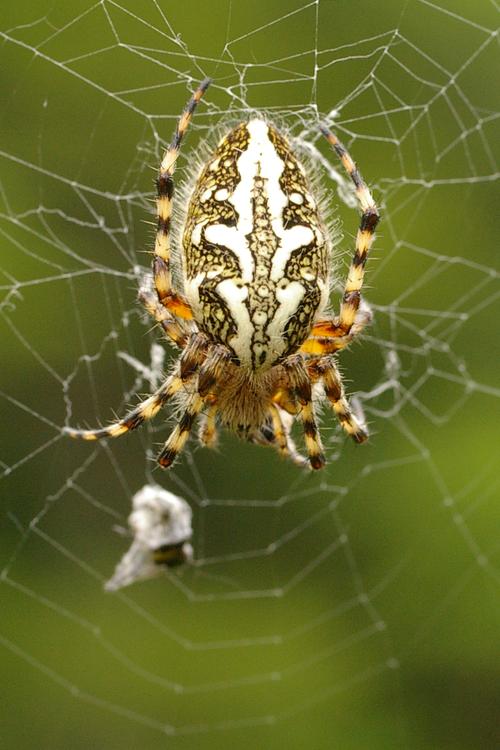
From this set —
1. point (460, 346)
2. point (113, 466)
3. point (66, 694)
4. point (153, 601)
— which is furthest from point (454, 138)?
point (66, 694)

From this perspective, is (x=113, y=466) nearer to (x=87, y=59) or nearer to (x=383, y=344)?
(x=383, y=344)

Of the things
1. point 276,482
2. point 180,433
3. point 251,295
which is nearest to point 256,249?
point 251,295

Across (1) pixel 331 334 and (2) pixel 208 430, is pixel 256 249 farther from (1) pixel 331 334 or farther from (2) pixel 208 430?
(2) pixel 208 430

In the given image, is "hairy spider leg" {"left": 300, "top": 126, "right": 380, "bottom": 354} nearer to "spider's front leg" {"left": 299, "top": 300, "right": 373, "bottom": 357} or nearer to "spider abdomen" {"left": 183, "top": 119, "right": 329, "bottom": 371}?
"spider's front leg" {"left": 299, "top": 300, "right": 373, "bottom": 357}

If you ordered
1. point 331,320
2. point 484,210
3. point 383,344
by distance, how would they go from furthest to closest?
point 484,210 → point 383,344 → point 331,320

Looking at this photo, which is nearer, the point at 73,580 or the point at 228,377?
the point at 228,377

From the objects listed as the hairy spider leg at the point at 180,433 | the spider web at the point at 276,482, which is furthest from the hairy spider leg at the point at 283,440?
the spider web at the point at 276,482
